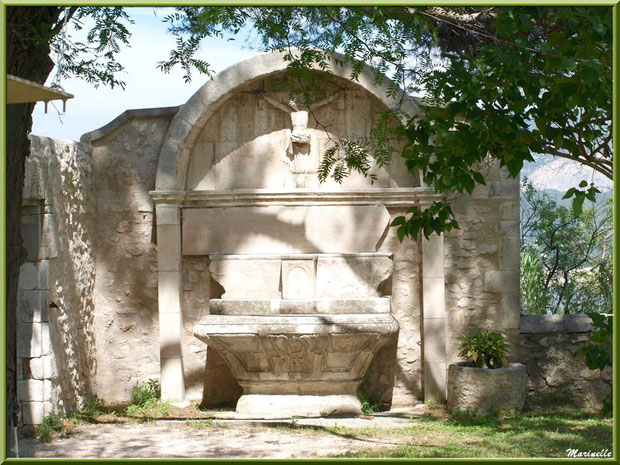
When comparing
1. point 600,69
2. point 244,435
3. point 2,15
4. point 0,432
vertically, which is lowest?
point 244,435

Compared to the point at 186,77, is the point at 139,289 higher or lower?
lower

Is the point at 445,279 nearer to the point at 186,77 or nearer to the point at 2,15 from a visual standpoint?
the point at 186,77

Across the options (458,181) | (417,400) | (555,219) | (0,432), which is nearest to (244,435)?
(417,400)

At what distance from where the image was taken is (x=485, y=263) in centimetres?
841

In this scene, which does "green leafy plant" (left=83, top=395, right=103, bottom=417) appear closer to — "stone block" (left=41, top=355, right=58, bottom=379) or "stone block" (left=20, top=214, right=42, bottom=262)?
"stone block" (left=41, top=355, right=58, bottom=379)

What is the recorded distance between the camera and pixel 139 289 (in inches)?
342

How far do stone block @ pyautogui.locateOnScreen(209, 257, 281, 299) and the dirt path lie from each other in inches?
52.4

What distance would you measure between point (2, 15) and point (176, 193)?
3949mm

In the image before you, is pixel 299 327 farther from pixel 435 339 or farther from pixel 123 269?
pixel 123 269

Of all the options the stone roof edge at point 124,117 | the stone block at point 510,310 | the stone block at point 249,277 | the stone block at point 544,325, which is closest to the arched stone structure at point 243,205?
the stone roof edge at point 124,117

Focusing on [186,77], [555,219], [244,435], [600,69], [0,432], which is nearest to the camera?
[600,69]

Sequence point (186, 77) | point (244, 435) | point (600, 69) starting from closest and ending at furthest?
point (600, 69), point (186, 77), point (244, 435)

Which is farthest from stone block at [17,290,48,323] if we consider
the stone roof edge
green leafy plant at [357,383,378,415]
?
green leafy plant at [357,383,378,415]

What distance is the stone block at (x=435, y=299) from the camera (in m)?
8.37
